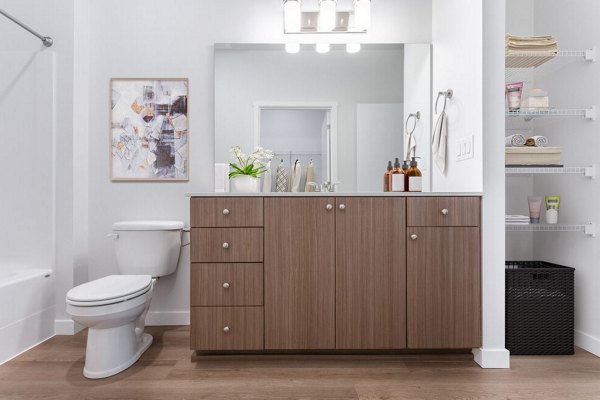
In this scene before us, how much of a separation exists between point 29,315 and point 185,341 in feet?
2.86

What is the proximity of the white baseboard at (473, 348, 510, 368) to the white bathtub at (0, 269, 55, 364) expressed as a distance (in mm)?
2411

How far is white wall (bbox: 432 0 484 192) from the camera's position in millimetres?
1984

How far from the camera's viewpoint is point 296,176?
2572 mm

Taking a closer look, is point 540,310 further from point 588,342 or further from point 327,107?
point 327,107

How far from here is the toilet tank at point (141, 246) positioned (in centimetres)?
239

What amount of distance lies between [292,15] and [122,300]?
195cm

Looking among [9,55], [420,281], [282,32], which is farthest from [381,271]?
[9,55]

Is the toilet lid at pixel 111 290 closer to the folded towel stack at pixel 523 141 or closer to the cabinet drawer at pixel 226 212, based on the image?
the cabinet drawer at pixel 226 212

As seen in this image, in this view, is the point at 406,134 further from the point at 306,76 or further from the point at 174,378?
the point at 174,378

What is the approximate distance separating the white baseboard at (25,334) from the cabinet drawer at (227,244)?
3.47ft

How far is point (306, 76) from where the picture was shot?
2.60m

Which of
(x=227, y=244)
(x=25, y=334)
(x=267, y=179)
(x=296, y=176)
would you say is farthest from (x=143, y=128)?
(x=25, y=334)

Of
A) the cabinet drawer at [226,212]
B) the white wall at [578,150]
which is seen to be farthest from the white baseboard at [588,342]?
the cabinet drawer at [226,212]

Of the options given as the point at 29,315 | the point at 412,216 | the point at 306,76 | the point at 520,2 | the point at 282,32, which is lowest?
the point at 29,315
